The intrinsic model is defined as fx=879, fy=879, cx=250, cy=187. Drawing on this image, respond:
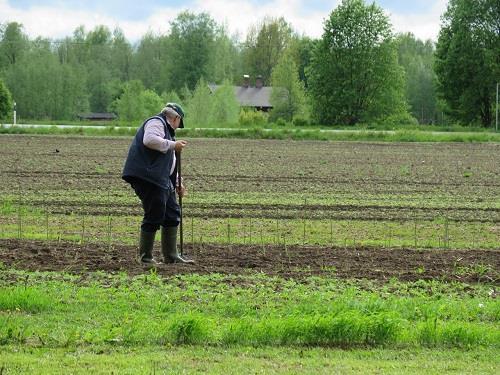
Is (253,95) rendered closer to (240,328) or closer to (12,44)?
(12,44)

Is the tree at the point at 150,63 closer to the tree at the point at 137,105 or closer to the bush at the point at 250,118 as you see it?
the tree at the point at 137,105

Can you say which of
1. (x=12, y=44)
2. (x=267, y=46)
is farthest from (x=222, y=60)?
(x=12, y=44)

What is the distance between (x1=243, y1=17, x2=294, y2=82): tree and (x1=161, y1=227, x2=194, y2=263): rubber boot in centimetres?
10603

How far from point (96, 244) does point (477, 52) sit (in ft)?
210

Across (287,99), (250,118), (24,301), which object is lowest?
(24,301)

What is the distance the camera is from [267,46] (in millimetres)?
117125

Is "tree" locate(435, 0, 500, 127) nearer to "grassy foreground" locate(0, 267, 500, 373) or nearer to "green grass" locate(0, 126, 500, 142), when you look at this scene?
"green grass" locate(0, 126, 500, 142)

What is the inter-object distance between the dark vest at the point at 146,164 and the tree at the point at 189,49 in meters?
97.0

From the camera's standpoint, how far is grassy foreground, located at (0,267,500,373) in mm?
6730

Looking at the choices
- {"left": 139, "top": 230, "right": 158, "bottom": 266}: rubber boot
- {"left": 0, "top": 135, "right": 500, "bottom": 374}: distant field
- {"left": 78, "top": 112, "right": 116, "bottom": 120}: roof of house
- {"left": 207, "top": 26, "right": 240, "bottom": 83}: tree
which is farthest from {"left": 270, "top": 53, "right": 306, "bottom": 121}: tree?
{"left": 139, "top": 230, "right": 158, "bottom": 266}: rubber boot

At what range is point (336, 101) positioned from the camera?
73000 millimetres

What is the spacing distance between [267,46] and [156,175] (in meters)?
108

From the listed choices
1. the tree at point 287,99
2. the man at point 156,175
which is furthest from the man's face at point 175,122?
the tree at point 287,99

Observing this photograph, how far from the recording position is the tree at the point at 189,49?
354 ft
